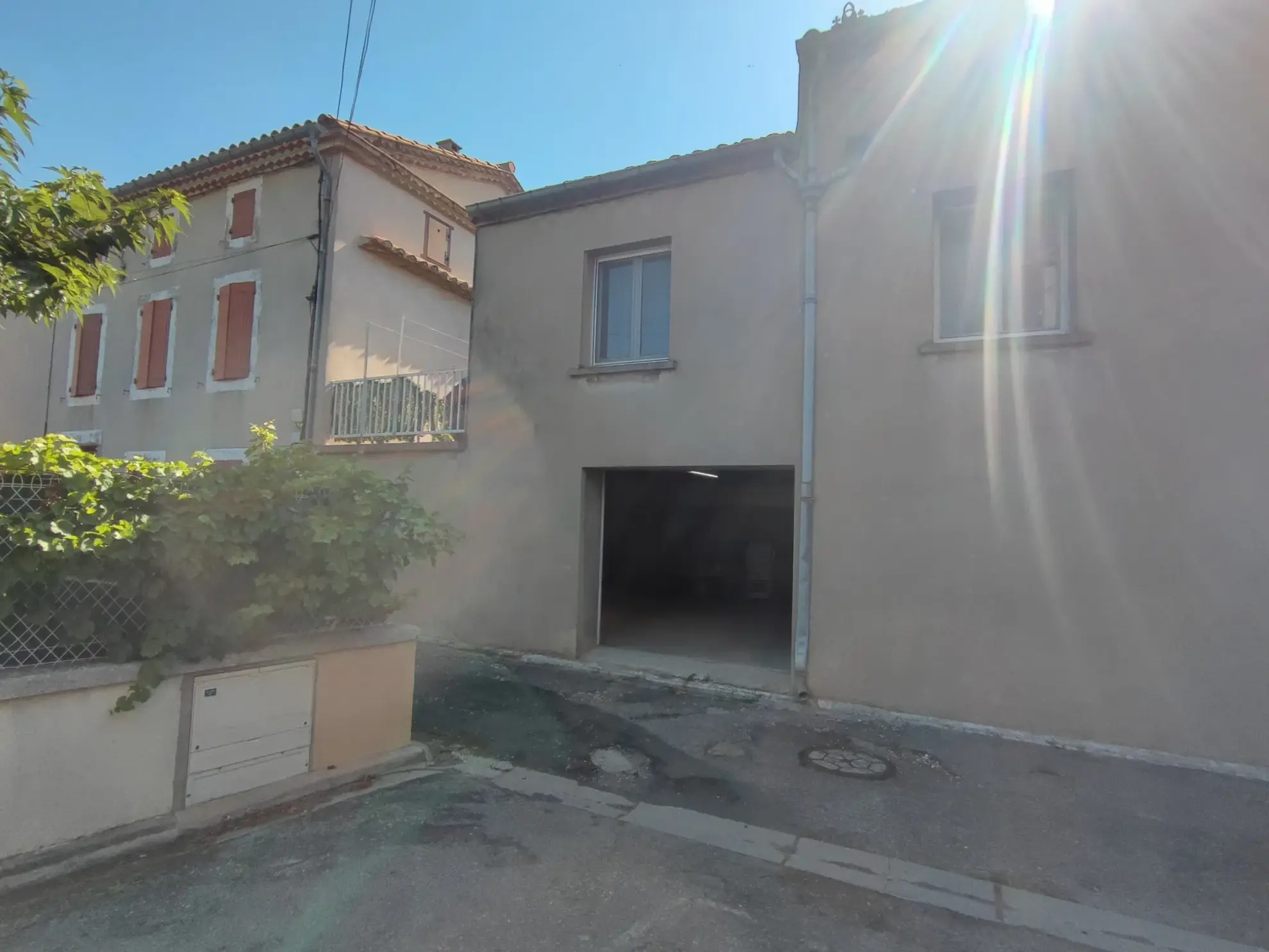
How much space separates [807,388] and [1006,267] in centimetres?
193

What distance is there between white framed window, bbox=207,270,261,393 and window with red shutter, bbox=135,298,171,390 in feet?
3.49

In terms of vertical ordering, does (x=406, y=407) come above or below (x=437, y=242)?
below

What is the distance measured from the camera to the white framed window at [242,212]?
1017 centimetres

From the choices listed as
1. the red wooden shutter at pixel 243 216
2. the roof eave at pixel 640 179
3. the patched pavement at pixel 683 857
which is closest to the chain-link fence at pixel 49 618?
the patched pavement at pixel 683 857

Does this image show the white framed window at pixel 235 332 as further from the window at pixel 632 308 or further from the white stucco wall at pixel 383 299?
the window at pixel 632 308

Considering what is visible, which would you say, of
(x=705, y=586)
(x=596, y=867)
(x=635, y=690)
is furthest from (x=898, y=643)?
(x=705, y=586)

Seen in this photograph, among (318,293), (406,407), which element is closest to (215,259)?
(318,293)

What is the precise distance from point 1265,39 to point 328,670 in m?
7.99

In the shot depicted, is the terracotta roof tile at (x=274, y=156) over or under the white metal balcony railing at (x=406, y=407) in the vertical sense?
over

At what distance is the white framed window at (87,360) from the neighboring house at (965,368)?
8814 millimetres

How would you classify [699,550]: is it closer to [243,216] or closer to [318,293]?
[318,293]

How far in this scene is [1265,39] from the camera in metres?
4.85

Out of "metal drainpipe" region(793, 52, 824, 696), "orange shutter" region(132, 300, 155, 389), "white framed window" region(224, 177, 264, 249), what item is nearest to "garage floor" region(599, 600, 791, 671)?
"metal drainpipe" region(793, 52, 824, 696)

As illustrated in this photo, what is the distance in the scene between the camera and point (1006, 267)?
5.59m
